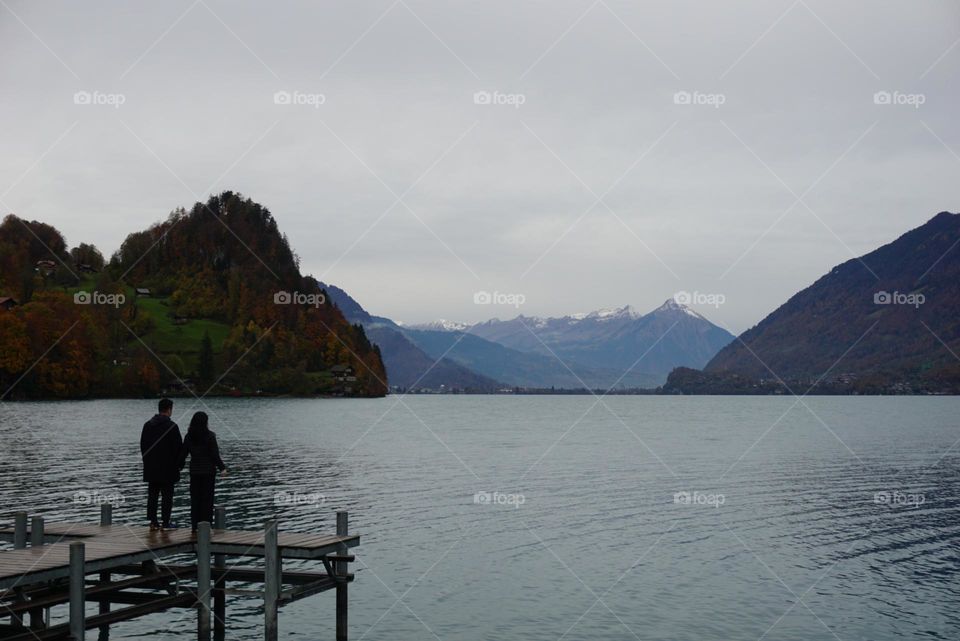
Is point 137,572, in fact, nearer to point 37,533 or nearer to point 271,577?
point 37,533

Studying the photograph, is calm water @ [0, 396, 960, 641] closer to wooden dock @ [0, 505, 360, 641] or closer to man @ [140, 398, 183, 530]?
wooden dock @ [0, 505, 360, 641]

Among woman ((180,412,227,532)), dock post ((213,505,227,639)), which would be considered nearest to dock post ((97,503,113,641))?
dock post ((213,505,227,639))

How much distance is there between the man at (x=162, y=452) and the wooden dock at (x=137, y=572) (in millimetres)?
1245

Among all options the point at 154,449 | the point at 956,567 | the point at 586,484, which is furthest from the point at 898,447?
the point at 154,449

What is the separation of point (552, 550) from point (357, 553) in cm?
823

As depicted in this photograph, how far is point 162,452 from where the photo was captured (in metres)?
25.8

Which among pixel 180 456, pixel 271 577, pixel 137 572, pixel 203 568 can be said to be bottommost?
pixel 137 572

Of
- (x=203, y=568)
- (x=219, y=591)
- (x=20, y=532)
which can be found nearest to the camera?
(x=203, y=568)

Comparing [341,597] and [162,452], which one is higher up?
[162,452]

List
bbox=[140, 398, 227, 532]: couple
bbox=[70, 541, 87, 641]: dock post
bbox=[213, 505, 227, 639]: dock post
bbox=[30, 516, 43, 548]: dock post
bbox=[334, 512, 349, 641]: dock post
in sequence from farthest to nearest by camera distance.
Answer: bbox=[213, 505, 227, 639]: dock post → bbox=[334, 512, 349, 641]: dock post → bbox=[140, 398, 227, 532]: couple → bbox=[30, 516, 43, 548]: dock post → bbox=[70, 541, 87, 641]: dock post

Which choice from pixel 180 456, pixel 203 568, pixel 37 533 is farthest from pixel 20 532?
pixel 203 568

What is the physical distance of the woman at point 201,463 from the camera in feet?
84.0

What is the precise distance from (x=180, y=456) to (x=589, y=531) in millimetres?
24447

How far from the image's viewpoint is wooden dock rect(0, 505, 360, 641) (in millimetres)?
21391
